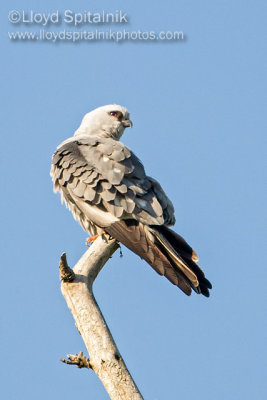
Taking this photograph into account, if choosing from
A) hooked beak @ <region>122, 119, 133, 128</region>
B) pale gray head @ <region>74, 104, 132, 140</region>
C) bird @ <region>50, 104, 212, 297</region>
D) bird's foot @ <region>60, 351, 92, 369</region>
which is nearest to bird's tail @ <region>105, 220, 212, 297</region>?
bird @ <region>50, 104, 212, 297</region>

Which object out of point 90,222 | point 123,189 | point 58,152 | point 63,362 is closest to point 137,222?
point 123,189

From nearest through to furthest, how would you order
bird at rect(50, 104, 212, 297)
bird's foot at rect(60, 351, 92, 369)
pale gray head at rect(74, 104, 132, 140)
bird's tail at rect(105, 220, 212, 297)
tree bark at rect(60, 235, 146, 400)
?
tree bark at rect(60, 235, 146, 400), bird's foot at rect(60, 351, 92, 369), bird's tail at rect(105, 220, 212, 297), bird at rect(50, 104, 212, 297), pale gray head at rect(74, 104, 132, 140)

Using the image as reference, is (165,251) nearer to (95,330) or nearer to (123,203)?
(123,203)

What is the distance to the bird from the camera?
6.10 m

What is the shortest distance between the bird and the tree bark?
0.73m

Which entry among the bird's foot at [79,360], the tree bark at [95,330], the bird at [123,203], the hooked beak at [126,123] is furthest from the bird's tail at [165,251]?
the hooked beak at [126,123]

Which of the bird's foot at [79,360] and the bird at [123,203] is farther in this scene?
the bird at [123,203]

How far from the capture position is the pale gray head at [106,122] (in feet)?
28.5

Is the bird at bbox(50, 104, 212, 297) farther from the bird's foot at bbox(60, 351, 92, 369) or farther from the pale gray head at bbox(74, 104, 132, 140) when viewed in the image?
the bird's foot at bbox(60, 351, 92, 369)

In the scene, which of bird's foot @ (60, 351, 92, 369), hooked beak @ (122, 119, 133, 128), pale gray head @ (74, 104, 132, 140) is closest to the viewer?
bird's foot @ (60, 351, 92, 369)

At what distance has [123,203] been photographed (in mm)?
6707

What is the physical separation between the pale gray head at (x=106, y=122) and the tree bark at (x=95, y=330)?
323cm

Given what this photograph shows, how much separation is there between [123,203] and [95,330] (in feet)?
6.54

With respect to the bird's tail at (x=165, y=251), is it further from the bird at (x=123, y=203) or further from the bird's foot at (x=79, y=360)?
the bird's foot at (x=79, y=360)
